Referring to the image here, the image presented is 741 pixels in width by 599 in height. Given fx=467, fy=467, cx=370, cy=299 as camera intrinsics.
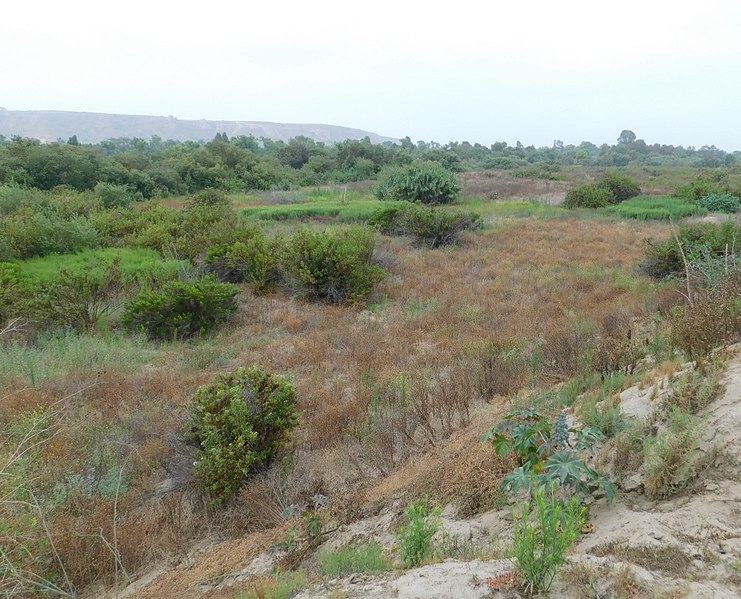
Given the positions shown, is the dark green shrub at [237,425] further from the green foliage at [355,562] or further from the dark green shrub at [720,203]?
the dark green shrub at [720,203]

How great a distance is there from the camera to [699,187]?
70.7 feet

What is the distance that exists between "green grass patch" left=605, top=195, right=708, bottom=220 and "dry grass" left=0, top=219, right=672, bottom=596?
958 centimetres

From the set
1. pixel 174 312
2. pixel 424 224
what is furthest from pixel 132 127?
pixel 174 312

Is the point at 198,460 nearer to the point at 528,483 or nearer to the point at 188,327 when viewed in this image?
the point at 528,483

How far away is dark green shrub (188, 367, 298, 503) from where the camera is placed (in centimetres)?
366

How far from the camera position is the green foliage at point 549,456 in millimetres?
2285

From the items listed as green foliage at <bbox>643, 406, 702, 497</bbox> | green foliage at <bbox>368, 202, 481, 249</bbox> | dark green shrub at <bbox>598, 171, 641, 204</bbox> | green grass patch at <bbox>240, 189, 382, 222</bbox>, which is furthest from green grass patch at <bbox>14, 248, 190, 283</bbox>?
dark green shrub at <bbox>598, 171, 641, 204</bbox>

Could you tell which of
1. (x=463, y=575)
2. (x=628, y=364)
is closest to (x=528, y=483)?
(x=463, y=575)

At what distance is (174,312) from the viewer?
24.8 feet

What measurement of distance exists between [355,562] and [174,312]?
241 inches

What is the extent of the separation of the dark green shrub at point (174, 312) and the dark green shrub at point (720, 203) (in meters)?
20.0

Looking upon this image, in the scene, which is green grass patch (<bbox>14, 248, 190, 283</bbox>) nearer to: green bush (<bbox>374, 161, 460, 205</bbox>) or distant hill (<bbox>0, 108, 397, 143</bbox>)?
green bush (<bbox>374, 161, 460, 205</bbox>)

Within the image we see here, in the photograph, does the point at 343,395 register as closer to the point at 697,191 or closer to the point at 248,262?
the point at 248,262

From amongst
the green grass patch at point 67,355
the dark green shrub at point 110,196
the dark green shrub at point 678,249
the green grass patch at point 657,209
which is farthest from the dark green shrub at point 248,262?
the green grass patch at point 657,209
